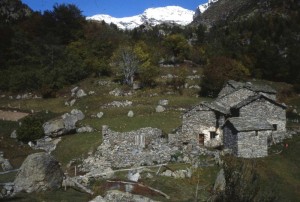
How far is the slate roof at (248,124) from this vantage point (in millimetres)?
37031

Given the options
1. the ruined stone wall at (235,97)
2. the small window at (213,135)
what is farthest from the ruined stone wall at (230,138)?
the ruined stone wall at (235,97)

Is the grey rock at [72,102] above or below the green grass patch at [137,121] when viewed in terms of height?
above

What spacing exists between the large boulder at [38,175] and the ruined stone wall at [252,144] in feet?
58.1

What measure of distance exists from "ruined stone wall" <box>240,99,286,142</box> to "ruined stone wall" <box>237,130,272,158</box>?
250 inches

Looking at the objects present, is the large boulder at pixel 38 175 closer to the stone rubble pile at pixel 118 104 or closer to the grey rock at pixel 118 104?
the stone rubble pile at pixel 118 104

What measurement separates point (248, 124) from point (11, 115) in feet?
116

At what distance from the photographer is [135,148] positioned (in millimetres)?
38938

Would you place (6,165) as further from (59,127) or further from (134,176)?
(134,176)

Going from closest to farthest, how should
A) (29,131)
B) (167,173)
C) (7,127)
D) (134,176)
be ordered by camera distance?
1. (134,176)
2. (167,173)
3. (29,131)
4. (7,127)

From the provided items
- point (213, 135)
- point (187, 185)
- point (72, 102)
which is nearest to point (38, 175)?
point (187, 185)

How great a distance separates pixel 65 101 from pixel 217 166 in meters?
39.0

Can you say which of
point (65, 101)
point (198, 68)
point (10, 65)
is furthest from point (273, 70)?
point (10, 65)

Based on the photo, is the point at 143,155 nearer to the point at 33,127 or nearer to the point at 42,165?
the point at 42,165

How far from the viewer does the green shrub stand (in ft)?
151
